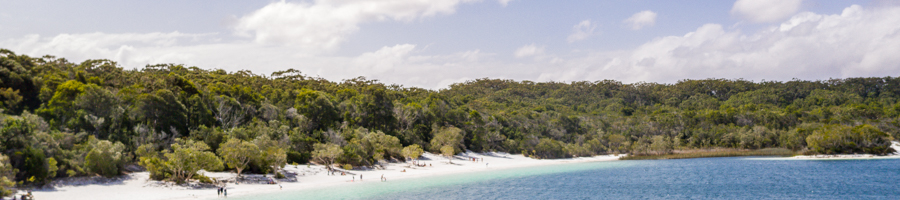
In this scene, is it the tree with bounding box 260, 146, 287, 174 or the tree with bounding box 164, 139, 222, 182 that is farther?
the tree with bounding box 260, 146, 287, 174

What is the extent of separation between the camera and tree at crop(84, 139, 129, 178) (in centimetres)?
3525

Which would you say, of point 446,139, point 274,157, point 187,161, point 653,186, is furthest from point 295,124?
point 653,186

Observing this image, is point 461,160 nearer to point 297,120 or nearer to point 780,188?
point 297,120

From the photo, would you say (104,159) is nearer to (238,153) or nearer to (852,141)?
(238,153)

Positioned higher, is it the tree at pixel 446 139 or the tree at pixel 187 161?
the tree at pixel 446 139

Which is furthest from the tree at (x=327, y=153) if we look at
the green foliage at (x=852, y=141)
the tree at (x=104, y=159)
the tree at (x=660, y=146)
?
the green foliage at (x=852, y=141)

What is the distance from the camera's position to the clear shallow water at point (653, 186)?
3691 cm

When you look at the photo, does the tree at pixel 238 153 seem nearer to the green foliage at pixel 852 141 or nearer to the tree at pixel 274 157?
the tree at pixel 274 157

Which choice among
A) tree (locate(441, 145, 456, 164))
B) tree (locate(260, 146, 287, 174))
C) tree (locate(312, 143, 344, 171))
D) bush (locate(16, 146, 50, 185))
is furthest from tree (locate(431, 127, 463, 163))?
bush (locate(16, 146, 50, 185))

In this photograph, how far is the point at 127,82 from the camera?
6025cm

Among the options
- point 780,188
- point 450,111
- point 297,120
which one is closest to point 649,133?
point 450,111

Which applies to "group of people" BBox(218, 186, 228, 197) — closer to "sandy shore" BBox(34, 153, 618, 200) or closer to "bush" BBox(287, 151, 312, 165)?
"sandy shore" BBox(34, 153, 618, 200)

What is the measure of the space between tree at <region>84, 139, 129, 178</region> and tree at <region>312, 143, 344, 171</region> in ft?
56.1

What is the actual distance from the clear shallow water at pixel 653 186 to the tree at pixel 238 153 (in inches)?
215
